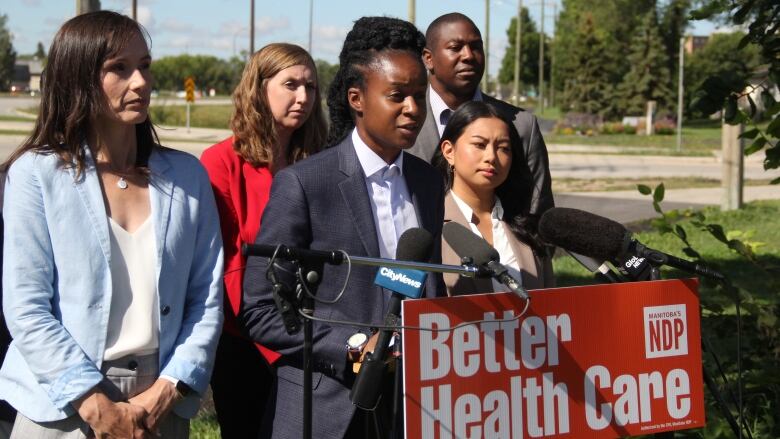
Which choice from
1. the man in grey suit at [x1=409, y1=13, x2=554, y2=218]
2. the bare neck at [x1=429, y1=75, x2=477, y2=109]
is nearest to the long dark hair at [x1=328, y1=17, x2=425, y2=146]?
the man in grey suit at [x1=409, y1=13, x2=554, y2=218]

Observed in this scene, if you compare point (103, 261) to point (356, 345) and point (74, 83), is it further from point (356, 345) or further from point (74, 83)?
point (356, 345)

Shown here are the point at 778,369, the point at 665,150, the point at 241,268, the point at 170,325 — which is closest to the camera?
the point at 170,325

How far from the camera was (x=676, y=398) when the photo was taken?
2973 millimetres

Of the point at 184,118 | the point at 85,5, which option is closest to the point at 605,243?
the point at 85,5

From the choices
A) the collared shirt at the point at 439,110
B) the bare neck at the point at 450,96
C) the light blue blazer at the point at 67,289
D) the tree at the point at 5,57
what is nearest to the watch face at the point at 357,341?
the light blue blazer at the point at 67,289

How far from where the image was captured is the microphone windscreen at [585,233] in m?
2.88

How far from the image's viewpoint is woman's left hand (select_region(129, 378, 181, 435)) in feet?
9.56

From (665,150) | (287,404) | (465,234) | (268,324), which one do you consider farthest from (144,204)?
(665,150)

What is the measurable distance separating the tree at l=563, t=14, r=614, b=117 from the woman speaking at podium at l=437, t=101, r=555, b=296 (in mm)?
61511

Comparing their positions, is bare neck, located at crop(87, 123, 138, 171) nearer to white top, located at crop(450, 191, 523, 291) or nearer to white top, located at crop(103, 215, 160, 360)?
white top, located at crop(103, 215, 160, 360)

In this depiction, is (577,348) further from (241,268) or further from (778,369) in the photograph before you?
(778,369)

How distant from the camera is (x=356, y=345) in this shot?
288 centimetres

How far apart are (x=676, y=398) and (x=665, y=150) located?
3512cm

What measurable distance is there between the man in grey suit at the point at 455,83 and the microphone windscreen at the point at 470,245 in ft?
4.98
